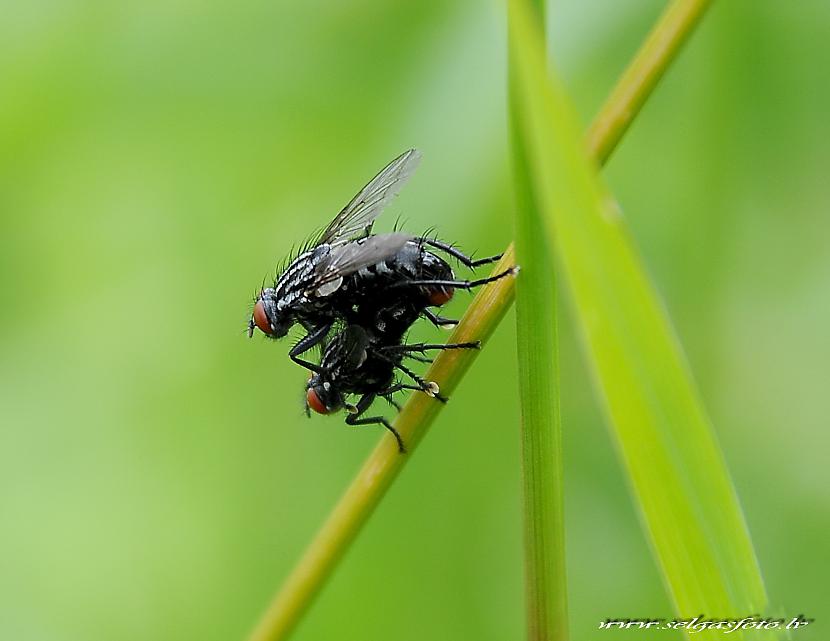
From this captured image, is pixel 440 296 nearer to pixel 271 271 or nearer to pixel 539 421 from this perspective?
pixel 271 271

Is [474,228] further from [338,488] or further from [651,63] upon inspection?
[651,63]

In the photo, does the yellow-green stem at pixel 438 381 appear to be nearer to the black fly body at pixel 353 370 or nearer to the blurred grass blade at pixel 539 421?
the blurred grass blade at pixel 539 421

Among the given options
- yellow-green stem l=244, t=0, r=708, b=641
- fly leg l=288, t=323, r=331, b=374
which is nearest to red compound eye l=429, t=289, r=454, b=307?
fly leg l=288, t=323, r=331, b=374

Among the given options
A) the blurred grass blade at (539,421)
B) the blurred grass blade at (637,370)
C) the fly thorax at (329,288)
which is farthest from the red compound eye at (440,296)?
the blurred grass blade at (637,370)

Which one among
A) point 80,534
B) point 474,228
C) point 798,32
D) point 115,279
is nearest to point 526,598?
point 474,228

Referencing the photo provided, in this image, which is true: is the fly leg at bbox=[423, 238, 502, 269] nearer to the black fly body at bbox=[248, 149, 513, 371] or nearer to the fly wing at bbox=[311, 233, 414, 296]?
the black fly body at bbox=[248, 149, 513, 371]

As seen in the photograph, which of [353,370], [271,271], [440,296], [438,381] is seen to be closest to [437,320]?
[440,296]
